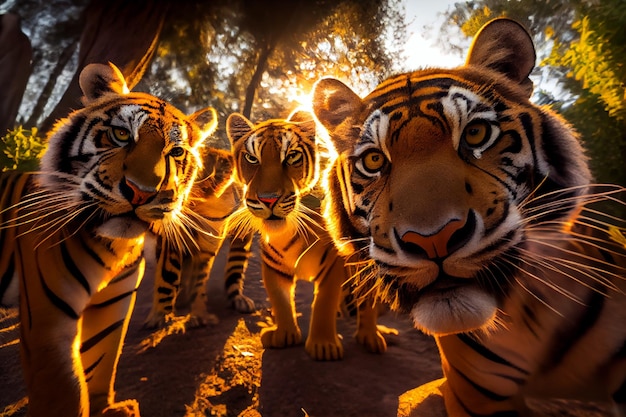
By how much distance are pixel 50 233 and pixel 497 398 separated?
4.46ft

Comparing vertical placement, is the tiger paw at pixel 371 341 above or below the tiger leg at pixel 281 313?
below

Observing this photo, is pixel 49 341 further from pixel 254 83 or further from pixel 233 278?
pixel 254 83

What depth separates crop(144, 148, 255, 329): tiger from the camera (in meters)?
2.31

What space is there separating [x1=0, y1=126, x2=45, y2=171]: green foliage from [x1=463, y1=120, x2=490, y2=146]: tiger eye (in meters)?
1.88

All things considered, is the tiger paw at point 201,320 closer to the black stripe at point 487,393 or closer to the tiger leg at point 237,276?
the tiger leg at point 237,276

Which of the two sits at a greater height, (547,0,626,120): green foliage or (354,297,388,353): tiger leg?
(547,0,626,120): green foliage

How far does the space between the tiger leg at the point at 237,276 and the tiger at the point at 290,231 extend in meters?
0.78

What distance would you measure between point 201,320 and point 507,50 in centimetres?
218

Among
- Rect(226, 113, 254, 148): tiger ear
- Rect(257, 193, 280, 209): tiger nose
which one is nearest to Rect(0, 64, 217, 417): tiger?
Rect(257, 193, 280, 209): tiger nose

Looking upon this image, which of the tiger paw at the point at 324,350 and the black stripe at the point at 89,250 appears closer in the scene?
the black stripe at the point at 89,250

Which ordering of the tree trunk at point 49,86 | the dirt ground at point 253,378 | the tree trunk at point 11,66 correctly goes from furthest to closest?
the tree trunk at point 49,86, the tree trunk at point 11,66, the dirt ground at point 253,378

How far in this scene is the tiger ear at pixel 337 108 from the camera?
993mm

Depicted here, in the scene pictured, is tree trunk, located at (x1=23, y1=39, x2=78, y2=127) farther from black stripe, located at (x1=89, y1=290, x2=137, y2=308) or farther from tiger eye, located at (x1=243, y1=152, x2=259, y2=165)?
black stripe, located at (x1=89, y1=290, x2=137, y2=308)

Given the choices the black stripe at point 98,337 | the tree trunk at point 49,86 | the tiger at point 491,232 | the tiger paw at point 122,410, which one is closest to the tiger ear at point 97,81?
the black stripe at point 98,337
